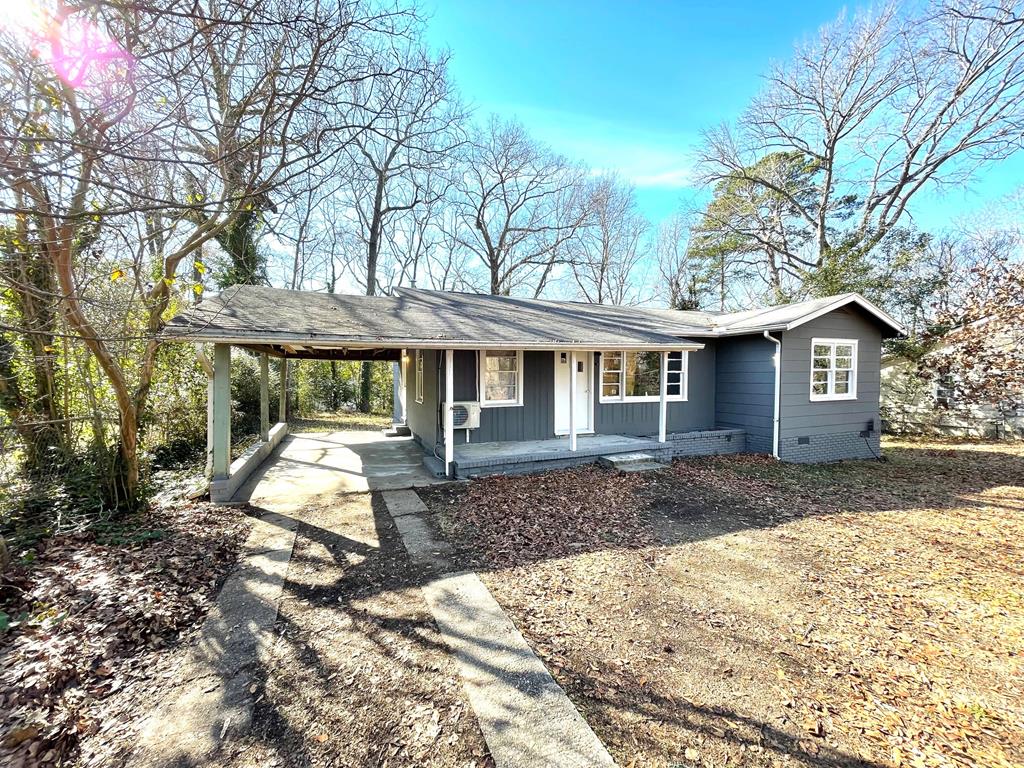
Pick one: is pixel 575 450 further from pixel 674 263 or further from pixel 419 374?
pixel 674 263

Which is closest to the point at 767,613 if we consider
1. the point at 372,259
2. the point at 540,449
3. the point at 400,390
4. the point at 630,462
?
the point at 630,462

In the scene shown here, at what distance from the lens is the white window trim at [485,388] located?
8.45 meters

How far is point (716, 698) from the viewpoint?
2.55 metres

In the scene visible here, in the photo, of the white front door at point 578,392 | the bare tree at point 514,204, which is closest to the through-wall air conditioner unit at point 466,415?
the white front door at point 578,392

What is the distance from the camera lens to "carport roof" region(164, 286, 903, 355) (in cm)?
595

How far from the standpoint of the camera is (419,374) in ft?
32.5

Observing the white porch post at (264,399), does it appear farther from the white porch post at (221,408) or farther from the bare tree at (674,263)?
the bare tree at (674,263)

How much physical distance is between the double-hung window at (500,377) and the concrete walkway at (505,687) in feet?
15.8

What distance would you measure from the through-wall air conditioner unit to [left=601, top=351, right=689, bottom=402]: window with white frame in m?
3.17

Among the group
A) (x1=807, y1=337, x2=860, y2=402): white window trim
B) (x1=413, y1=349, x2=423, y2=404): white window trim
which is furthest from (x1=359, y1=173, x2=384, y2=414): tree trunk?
Answer: (x1=807, y1=337, x2=860, y2=402): white window trim

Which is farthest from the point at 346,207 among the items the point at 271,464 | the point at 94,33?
the point at 94,33

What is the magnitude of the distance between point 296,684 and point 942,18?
81.1 ft

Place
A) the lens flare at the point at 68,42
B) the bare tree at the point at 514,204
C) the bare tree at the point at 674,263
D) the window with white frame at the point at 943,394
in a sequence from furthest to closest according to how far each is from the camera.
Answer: the bare tree at the point at 674,263
the bare tree at the point at 514,204
the window with white frame at the point at 943,394
the lens flare at the point at 68,42

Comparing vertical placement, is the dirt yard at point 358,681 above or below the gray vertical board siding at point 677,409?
below
